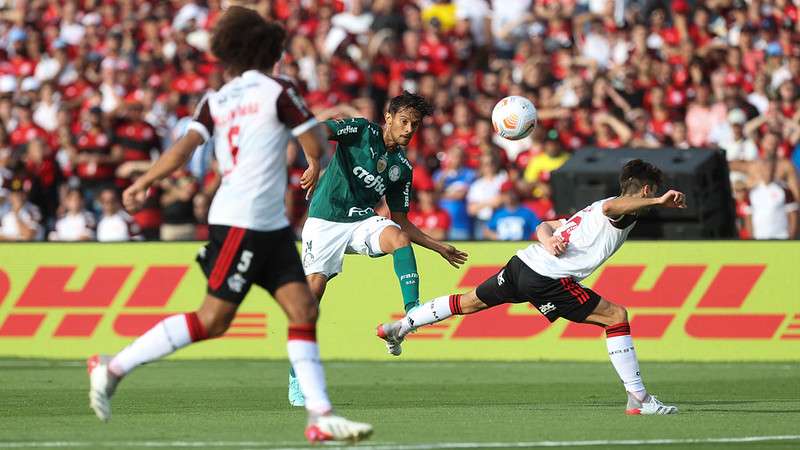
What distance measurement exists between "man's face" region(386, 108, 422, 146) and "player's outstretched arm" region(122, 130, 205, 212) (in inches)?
158

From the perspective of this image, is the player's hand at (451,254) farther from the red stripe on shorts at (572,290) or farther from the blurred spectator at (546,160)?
the blurred spectator at (546,160)

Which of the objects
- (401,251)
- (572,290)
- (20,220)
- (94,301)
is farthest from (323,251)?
(20,220)

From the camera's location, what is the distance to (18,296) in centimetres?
1741

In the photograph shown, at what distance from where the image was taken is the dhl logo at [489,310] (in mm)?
16297

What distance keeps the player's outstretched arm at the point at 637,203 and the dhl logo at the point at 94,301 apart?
739 cm

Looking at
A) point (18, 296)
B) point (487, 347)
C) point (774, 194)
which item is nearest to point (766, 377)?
point (487, 347)

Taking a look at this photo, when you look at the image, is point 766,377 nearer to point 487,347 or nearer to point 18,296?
point 487,347

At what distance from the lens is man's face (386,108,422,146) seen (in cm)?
1186

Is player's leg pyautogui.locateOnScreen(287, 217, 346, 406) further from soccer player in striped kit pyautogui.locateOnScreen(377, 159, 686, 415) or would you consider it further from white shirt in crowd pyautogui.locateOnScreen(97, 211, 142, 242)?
white shirt in crowd pyautogui.locateOnScreen(97, 211, 142, 242)

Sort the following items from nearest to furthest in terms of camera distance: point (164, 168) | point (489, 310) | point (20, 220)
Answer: point (164, 168) < point (489, 310) < point (20, 220)

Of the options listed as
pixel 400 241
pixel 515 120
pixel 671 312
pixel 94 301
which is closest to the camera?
pixel 400 241

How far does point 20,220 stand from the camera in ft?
69.2

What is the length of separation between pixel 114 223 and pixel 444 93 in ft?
18.5

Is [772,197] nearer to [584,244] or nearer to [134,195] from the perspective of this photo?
[584,244]
